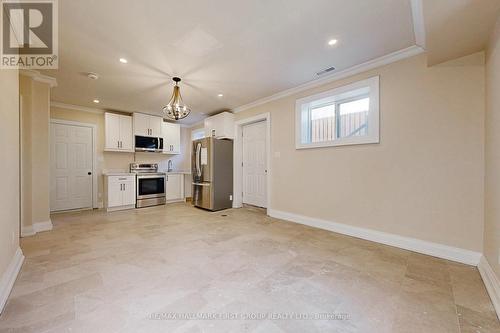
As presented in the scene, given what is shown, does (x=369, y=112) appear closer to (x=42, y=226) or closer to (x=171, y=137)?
(x=171, y=137)

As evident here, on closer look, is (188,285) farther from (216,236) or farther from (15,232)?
(15,232)

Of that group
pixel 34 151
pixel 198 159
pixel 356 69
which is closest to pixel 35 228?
pixel 34 151

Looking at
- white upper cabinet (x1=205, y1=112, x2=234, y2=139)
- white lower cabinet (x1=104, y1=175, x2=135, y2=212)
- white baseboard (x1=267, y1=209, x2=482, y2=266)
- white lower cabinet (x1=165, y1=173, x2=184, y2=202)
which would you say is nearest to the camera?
white baseboard (x1=267, y1=209, x2=482, y2=266)

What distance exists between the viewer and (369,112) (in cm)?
295

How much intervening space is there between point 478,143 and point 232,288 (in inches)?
117

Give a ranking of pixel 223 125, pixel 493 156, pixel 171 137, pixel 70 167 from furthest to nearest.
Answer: pixel 171 137, pixel 223 125, pixel 70 167, pixel 493 156

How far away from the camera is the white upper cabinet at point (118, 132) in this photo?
510 centimetres

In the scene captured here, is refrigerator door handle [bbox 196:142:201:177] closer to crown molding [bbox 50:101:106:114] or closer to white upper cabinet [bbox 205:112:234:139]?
white upper cabinet [bbox 205:112:234:139]

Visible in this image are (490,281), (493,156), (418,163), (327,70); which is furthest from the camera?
(327,70)

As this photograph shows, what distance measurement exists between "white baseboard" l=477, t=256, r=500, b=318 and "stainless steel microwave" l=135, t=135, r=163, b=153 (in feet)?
21.2

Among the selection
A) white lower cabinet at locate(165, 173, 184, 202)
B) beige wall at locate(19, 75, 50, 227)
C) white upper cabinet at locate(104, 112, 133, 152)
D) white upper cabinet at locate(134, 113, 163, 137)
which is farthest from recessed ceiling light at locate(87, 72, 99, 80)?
white lower cabinet at locate(165, 173, 184, 202)

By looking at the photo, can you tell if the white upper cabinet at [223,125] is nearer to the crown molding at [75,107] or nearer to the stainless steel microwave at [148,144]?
the stainless steel microwave at [148,144]

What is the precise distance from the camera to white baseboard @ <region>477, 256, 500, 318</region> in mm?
1509

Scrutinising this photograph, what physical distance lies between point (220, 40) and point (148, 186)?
171 inches
